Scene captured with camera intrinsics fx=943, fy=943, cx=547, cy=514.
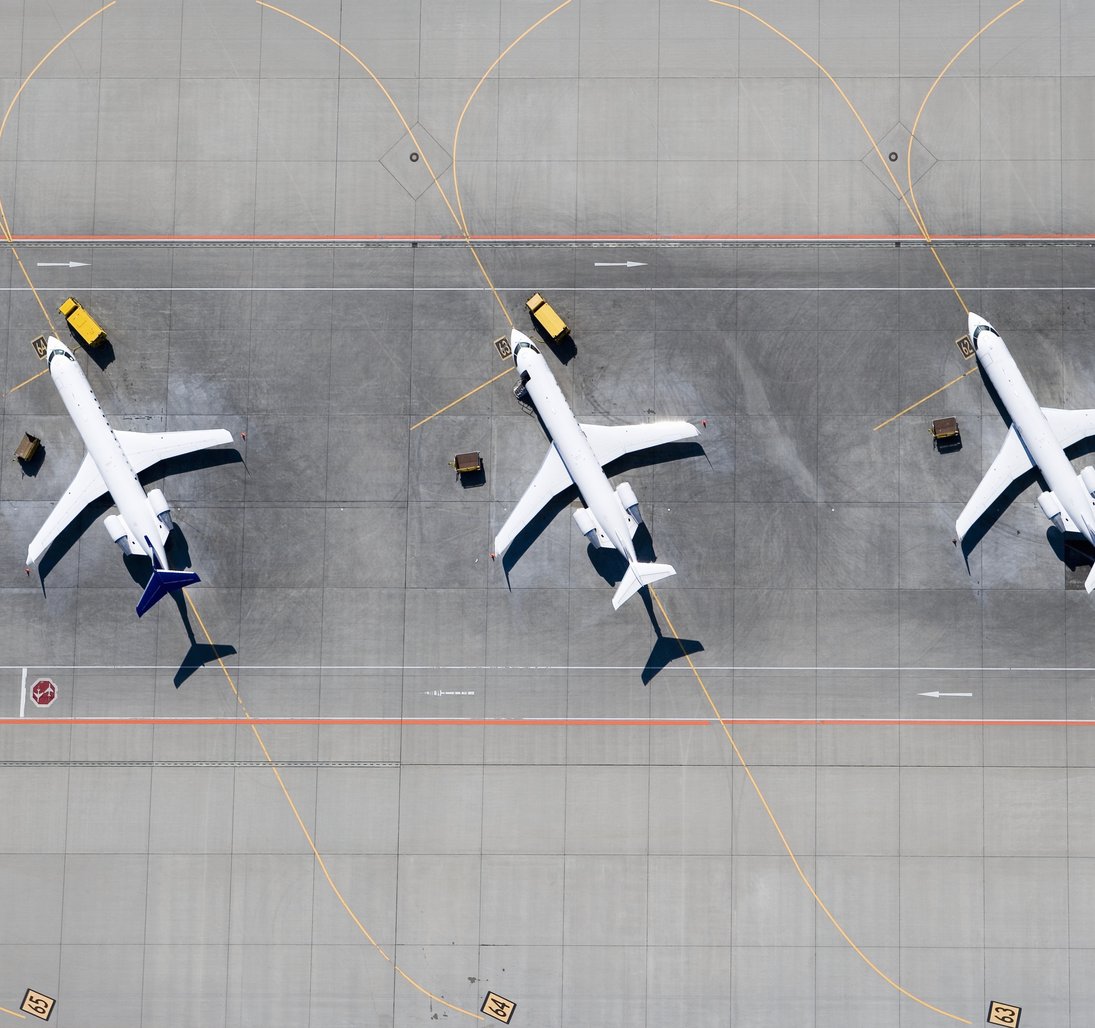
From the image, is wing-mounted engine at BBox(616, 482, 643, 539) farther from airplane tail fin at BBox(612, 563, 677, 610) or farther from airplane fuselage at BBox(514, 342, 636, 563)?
airplane tail fin at BBox(612, 563, 677, 610)

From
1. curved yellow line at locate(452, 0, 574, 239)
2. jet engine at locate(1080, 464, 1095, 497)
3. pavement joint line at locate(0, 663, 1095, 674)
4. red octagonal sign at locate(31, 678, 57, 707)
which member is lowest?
red octagonal sign at locate(31, 678, 57, 707)

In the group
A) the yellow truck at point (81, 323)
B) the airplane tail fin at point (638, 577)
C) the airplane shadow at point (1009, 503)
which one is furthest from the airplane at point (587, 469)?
the yellow truck at point (81, 323)

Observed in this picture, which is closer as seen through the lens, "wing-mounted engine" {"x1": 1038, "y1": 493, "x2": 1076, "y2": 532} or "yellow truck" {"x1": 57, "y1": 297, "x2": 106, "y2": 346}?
"wing-mounted engine" {"x1": 1038, "y1": 493, "x2": 1076, "y2": 532}

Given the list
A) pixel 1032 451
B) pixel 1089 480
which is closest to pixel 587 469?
pixel 1032 451

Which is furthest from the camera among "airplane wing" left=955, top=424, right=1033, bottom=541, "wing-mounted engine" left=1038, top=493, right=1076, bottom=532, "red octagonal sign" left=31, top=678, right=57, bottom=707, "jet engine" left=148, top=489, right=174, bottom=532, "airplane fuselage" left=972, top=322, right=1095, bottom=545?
"red octagonal sign" left=31, top=678, right=57, bottom=707

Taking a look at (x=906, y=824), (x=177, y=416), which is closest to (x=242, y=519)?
(x=177, y=416)

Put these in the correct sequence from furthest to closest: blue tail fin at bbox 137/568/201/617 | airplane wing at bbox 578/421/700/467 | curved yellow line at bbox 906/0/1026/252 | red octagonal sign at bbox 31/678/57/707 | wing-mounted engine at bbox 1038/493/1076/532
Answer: curved yellow line at bbox 906/0/1026/252 → red octagonal sign at bbox 31/678/57/707 → airplane wing at bbox 578/421/700/467 → wing-mounted engine at bbox 1038/493/1076/532 → blue tail fin at bbox 137/568/201/617

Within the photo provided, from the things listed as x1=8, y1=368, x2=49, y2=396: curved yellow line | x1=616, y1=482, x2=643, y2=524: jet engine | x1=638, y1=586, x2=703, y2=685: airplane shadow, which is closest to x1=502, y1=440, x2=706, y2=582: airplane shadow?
x1=616, y1=482, x2=643, y2=524: jet engine

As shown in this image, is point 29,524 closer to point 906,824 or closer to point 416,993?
point 416,993

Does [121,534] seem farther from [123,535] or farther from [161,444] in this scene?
[161,444]
